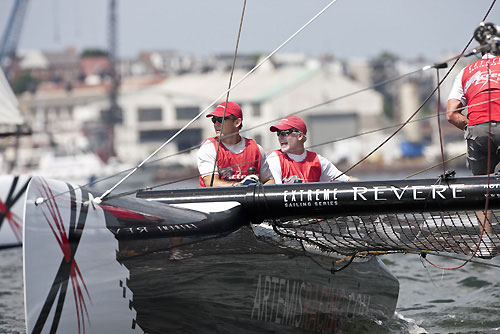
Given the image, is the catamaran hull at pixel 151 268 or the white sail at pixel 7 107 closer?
the catamaran hull at pixel 151 268

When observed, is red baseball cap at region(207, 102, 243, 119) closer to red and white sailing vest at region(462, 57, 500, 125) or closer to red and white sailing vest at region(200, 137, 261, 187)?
red and white sailing vest at region(200, 137, 261, 187)

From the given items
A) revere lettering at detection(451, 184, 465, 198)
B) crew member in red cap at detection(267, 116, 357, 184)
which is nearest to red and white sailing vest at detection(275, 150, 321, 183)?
crew member in red cap at detection(267, 116, 357, 184)

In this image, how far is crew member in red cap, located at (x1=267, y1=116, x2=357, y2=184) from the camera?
4984 millimetres

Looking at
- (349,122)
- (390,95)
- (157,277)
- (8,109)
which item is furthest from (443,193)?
(390,95)

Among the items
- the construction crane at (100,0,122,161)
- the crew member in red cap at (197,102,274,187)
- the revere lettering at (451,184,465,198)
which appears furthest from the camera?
the construction crane at (100,0,122,161)

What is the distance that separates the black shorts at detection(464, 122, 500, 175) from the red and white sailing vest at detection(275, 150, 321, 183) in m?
0.98

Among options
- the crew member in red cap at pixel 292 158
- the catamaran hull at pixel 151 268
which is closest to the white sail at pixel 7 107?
the crew member in red cap at pixel 292 158

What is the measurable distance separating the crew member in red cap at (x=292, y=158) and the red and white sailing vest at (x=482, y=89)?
3.00 ft

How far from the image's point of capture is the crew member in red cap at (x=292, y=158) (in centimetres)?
→ 498

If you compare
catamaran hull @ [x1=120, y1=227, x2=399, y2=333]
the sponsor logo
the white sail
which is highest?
the white sail

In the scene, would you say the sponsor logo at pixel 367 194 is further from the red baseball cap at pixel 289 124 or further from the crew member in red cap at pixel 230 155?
the red baseball cap at pixel 289 124

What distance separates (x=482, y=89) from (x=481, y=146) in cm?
33

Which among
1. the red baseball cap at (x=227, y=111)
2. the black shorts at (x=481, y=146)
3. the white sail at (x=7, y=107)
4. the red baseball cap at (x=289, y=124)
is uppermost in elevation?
the white sail at (x=7, y=107)

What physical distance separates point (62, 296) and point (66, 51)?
123 metres
